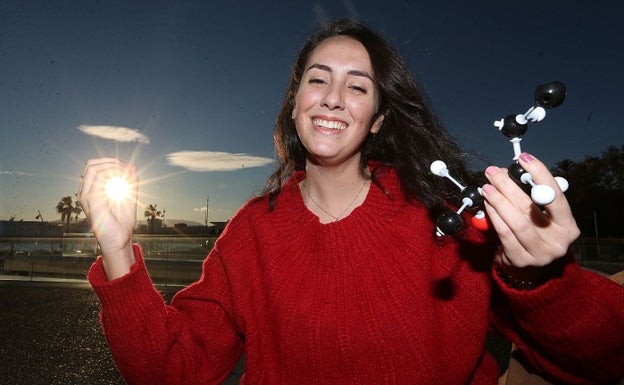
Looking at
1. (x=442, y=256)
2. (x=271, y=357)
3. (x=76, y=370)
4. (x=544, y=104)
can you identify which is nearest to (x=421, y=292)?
(x=442, y=256)

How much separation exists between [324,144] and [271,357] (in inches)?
43.5

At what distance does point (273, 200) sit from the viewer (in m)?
2.75

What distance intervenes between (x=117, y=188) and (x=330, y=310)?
1.11 metres

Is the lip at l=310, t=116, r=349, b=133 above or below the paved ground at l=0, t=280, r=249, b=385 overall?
above

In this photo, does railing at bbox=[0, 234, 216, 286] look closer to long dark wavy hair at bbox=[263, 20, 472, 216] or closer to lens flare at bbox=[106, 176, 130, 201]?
long dark wavy hair at bbox=[263, 20, 472, 216]

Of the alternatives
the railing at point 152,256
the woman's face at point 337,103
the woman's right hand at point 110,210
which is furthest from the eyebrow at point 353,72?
the railing at point 152,256

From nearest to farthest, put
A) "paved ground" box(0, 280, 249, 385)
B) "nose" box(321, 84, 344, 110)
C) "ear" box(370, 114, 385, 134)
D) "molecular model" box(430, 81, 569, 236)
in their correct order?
"molecular model" box(430, 81, 569, 236)
"nose" box(321, 84, 344, 110)
"ear" box(370, 114, 385, 134)
"paved ground" box(0, 280, 249, 385)

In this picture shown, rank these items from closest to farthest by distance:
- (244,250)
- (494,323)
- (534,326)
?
(534,326)
(494,323)
(244,250)

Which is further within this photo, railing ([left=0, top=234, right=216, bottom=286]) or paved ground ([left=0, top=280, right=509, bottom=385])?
railing ([left=0, top=234, right=216, bottom=286])

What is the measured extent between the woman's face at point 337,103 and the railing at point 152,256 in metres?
14.3

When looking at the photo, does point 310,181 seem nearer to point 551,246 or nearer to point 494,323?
point 494,323

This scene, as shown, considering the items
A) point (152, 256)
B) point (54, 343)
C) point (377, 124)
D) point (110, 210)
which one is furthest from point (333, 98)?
point (152, 256)

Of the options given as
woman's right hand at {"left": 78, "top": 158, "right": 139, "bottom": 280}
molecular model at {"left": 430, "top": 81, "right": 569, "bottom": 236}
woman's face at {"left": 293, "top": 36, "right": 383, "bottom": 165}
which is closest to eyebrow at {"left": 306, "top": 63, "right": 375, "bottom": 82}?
woman's face at {"left": 293, "top": 36, "right": 383, "bottom": 165}

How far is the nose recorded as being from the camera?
2.38 meters
